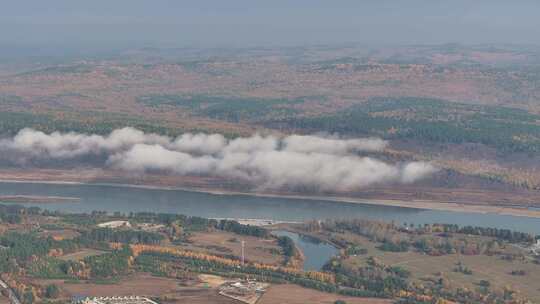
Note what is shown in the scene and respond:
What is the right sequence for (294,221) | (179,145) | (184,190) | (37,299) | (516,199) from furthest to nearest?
(179,145) < (184,190) < (516,199) < (294,221) < (37,299)

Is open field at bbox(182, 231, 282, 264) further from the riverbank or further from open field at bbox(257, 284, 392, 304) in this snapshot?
the riverbank

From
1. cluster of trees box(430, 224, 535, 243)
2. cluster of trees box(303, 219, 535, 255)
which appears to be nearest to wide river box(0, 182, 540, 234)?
cluster of trees box(430, 224, 535, 243)

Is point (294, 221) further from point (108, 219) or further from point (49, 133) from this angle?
point (49, 133)

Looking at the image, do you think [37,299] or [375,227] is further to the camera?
[375,227]

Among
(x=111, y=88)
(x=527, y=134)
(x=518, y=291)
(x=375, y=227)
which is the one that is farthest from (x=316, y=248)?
(x=111, y=88)

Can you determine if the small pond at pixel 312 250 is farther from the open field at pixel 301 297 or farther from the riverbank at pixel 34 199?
the riverbank at pixel 34 199

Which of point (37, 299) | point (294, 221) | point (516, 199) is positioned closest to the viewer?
point (37, 299)

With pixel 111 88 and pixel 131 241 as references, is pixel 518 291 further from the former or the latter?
pixel 111 88
